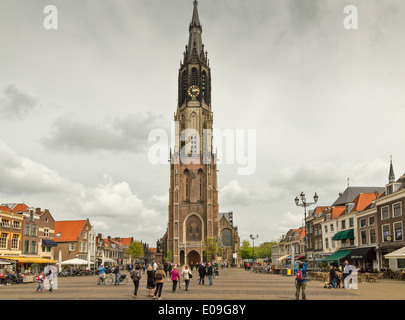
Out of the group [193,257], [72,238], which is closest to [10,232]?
[72,238]

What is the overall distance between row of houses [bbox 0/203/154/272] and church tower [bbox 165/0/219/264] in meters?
17.9

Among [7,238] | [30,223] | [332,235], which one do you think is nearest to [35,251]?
[30,223]

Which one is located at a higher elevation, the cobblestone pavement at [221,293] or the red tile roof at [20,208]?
the red tile roof at [20,208]

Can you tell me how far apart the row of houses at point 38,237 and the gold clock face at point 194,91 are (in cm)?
4254

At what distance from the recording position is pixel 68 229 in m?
66.3

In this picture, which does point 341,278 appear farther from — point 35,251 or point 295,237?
point 295,237

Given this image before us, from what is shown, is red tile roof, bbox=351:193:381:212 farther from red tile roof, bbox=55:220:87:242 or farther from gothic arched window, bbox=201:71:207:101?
gothic arched window, bbox=201:71:207:101

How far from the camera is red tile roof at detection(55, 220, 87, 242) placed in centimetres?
6450

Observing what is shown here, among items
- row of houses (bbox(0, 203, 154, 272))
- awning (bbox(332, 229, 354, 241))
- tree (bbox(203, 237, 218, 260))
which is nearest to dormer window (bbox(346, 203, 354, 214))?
awning (bbox(332, 229, 354, 241))

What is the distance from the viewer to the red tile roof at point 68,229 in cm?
6450

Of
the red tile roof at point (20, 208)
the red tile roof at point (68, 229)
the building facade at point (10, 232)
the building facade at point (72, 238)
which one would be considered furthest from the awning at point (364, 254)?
the red tile roof at point (68, 229)

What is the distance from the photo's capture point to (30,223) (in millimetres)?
50812

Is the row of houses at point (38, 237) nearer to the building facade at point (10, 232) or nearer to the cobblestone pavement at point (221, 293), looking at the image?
the building facade at point (10, 232)

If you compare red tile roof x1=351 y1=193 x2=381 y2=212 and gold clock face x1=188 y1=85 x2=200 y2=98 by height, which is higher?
gold clock face x1=188 y1=85 x2=200 y2=98
